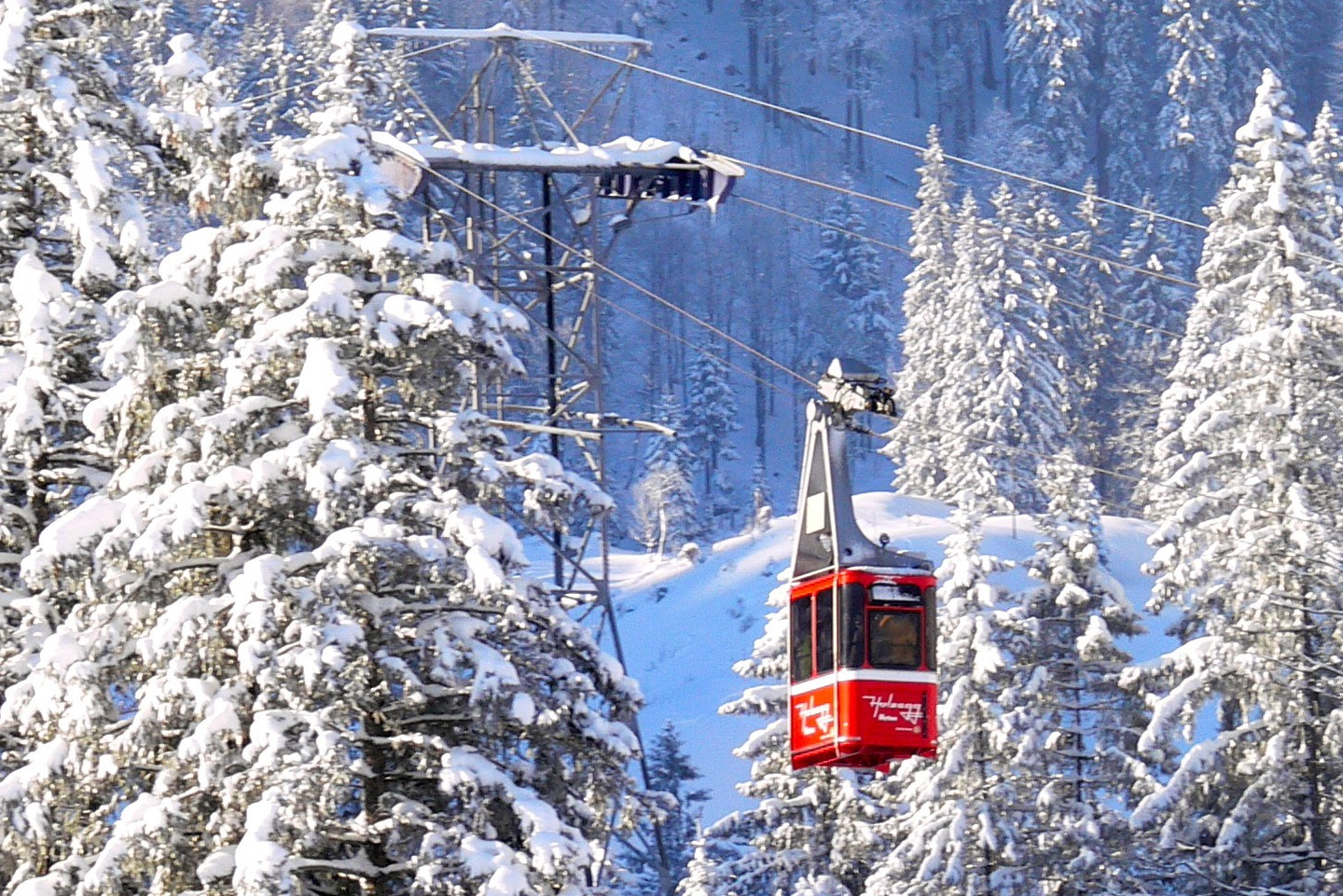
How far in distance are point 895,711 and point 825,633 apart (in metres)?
1.03

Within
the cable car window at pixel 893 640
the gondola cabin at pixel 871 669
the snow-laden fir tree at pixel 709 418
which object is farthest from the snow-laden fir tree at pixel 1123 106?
the cable car window at pixel 893 640

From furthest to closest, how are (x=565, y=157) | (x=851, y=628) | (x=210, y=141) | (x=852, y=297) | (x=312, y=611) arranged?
(x=852, y=297) < (x=565, y=157) < (x=851, y=628) < (x=210, y=141) < (x=312, y=611)

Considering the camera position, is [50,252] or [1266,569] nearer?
[50,252]

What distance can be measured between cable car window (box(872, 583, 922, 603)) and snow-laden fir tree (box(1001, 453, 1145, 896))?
14.6m

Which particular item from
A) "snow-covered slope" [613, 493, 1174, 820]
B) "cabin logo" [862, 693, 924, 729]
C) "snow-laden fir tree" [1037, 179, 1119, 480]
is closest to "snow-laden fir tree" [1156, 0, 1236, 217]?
"snow-laden fir tree" [1037, 179, 1119, 480]

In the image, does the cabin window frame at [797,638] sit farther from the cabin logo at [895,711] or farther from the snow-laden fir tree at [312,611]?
the snow-laden fir tree at [312,611]

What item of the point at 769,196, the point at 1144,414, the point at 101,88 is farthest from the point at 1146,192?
the point at 101,88

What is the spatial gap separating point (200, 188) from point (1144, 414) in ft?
242

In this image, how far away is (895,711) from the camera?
2388cm

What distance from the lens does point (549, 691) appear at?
21578 millimetres

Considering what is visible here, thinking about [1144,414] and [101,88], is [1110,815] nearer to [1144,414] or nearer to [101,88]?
[101,88]

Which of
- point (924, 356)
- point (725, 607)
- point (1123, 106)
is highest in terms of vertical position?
point (1123, 106)

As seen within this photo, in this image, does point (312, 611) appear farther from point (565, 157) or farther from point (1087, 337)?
point (1087, 337)

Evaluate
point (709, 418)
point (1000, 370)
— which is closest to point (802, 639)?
point (1000, 370)
